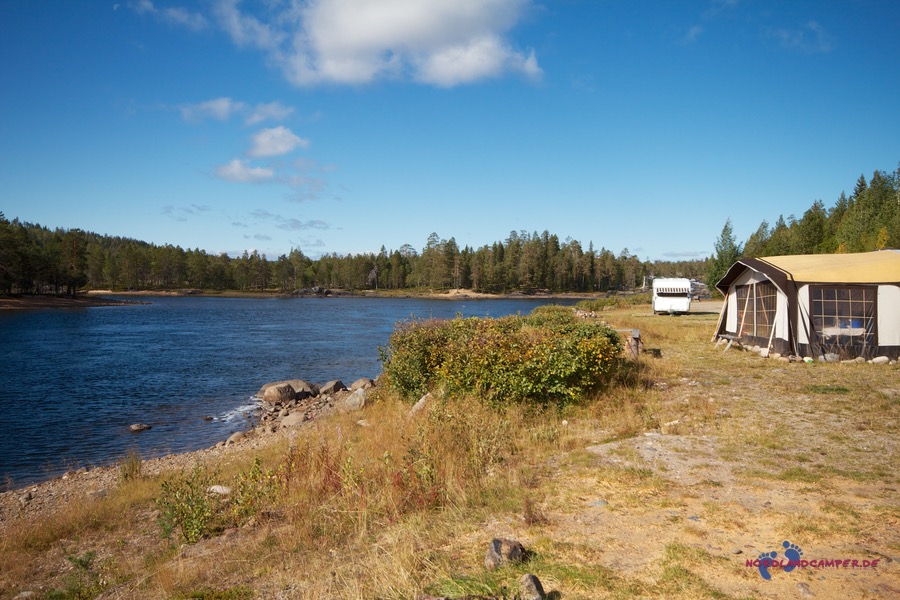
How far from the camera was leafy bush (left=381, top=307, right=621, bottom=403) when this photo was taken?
37.1 ft

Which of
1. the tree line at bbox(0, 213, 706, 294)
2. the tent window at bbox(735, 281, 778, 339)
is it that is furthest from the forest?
the tent window at bbox(735, 281, 778, 339)

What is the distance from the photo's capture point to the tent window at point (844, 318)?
17.5 metres

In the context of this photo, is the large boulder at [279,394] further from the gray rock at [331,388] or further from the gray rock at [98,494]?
the gray rock at [98,494]

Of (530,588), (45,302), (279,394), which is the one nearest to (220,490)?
(530,588)

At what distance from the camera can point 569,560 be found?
5070 millimetres

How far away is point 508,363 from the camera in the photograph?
37.3ft

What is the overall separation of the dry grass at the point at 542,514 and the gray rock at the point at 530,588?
0.16 meters

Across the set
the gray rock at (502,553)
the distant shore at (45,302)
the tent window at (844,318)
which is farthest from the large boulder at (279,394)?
the distant shore at (45,302)

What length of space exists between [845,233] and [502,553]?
3676 inches

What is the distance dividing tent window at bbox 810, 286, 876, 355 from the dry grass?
23.4 feet

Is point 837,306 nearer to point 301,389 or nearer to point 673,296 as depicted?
point 301,389

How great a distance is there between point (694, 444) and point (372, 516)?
5.65 metres

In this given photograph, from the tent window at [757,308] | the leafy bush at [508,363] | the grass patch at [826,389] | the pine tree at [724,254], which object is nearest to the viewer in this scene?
the leafy bush at [508,363]

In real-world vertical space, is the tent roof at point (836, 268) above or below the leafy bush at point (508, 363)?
above
